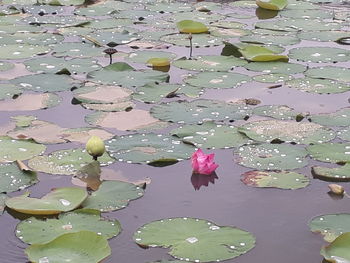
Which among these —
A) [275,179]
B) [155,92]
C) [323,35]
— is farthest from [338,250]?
[323,35]

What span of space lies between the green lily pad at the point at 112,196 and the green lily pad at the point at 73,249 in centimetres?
29

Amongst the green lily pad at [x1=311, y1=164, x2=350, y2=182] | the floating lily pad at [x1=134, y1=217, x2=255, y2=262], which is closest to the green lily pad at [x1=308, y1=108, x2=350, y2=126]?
the green lily pad at [x1=311, y1=164, x2=350, y2=182]

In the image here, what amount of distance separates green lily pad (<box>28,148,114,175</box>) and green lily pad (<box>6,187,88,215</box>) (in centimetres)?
22

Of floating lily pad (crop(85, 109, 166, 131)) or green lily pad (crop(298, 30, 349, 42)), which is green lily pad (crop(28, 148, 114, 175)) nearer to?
floating lily pad (crop(85, 109, 166, 131))

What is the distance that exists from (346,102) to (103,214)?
1.62 m

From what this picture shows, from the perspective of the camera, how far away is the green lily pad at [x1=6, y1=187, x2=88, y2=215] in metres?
2.48

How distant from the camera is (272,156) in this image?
297cm

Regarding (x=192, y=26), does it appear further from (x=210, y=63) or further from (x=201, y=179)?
(x=201, y=179)

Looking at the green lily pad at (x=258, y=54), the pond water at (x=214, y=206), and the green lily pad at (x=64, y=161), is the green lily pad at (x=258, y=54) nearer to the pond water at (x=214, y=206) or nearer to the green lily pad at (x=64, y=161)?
the pond water at (x=214, y=206)

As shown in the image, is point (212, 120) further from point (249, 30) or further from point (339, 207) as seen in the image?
point (249, 30)

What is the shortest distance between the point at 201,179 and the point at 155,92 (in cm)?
99

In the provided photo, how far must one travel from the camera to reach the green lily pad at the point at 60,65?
13.3 ft

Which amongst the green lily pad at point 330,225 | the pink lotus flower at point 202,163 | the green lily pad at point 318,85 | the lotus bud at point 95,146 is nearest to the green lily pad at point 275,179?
the pink lotus flower at point 202,163

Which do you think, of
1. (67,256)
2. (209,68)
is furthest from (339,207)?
(209,68)
